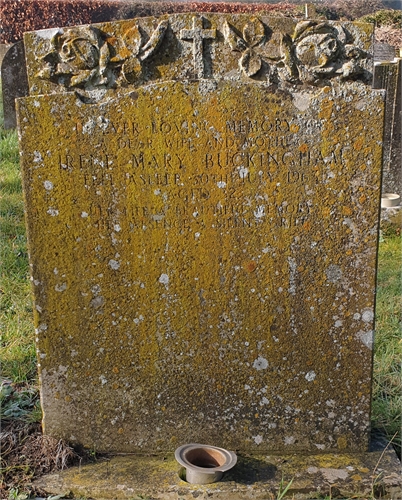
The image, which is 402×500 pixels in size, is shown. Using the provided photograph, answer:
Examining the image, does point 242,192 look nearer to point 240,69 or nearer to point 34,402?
point 240,69

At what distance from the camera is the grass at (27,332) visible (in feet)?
10.4

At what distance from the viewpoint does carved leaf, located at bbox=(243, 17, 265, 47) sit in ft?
7.87

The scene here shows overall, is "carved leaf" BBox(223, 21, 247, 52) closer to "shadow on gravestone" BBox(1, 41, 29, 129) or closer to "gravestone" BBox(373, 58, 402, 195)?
"gravestone" BBox(373, 58, 402, 195)

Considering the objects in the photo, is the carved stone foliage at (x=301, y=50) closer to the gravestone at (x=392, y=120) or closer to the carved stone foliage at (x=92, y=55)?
the carved stone foliage at (x=92, y=55)

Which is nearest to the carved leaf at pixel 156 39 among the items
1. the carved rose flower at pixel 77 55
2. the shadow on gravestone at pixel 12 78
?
the carved rose flower at pixel 77 55

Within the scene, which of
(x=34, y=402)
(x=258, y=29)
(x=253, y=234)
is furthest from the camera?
(x=34, y=402)

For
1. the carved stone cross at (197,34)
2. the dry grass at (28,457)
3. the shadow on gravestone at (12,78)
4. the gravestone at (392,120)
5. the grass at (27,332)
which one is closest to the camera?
the carved stone cross at (197,34)

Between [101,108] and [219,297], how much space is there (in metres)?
1.00

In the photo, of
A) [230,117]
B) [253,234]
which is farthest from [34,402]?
[230,117]

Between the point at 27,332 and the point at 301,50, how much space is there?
9.00 feet

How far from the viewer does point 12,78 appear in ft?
27.7

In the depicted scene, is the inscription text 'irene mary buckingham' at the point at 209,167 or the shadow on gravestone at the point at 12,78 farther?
the shadow on gravestone at the point at 12,78

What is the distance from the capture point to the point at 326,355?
2689 millimetres

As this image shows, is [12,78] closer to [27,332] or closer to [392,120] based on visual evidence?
[392,120]
